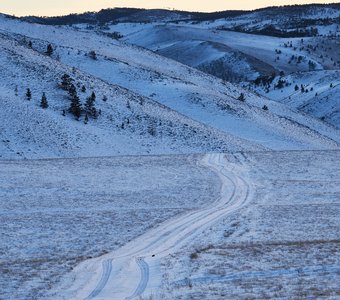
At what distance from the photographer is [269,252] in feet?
63.9

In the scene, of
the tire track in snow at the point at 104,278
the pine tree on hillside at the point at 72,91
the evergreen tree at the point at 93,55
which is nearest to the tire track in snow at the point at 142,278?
the tire track in snow at the point at 104,278

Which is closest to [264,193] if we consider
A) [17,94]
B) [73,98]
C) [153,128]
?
[153,128]

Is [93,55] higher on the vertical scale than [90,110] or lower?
higher

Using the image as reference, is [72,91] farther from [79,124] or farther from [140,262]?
[140,262]

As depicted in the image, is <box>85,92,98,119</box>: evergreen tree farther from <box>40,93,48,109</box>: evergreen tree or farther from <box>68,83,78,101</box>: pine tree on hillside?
<box>40,93,48,109</box>: evergreen tree

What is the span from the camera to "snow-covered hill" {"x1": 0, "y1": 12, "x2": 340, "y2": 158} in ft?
153

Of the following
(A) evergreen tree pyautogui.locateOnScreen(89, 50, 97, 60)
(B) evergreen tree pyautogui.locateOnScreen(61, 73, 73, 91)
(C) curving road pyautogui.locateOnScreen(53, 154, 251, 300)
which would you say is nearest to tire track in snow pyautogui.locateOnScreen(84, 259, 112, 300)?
(C) curving road pyautogui.locateOnScreen(53, 154, 251, 300)

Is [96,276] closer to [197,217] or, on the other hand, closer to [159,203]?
[197,217]

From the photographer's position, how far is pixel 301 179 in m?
36.1

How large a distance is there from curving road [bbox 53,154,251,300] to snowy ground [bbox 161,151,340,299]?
550 mm

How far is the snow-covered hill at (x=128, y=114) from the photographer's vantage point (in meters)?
46.5

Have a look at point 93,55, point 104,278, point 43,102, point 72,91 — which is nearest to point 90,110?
point 72,91

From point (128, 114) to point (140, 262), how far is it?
37.8m

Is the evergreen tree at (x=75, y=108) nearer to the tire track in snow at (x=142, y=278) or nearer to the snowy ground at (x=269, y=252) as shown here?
the snowy ground at (x=269, y=252)
